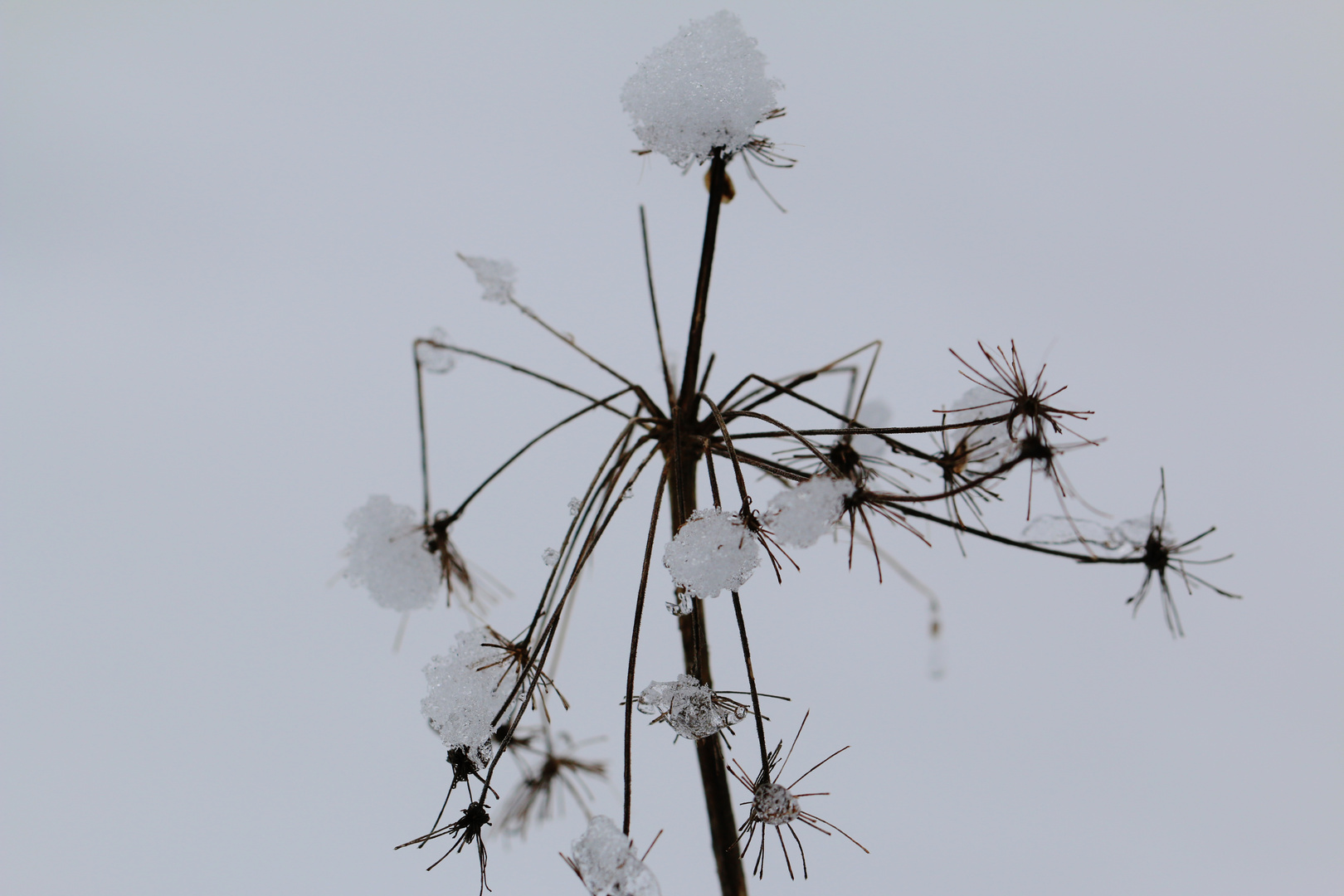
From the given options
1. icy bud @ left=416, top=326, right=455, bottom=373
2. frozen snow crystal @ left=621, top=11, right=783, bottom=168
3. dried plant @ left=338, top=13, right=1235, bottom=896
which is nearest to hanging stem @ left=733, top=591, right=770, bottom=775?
dried plant @ left=338, top=13, right=1235, bottom=896

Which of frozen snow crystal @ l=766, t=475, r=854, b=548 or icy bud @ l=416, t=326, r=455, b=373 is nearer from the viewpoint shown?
frozen snow crystal @ l=766, t=475, r=854, b=548

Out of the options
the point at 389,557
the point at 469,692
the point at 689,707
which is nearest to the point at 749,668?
the point at 689,707

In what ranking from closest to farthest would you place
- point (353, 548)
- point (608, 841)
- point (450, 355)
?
point (608, 841), point (353, 548), point (450, 355)


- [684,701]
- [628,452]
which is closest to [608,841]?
[684,701]

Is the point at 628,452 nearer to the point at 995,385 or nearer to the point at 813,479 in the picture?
the point at 813,479

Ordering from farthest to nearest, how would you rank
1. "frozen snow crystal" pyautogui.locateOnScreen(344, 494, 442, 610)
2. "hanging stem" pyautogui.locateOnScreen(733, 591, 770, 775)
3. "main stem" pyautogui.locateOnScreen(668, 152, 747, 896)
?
"frozen snow crystal" pyautogui.locateOnScreen(344, 494, 442, 610), "main stem" pyautogui.locateOnScreen(668, 152, 747, 896), "hanging stem" pyautogui.locateOnScreen(733, 591, 770, 775)

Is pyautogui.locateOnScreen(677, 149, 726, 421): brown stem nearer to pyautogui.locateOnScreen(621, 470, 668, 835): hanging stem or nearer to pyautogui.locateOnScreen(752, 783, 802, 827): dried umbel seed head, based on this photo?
pyautogui.locateOnScreen(621, 470, 668, 835): hanging stem
